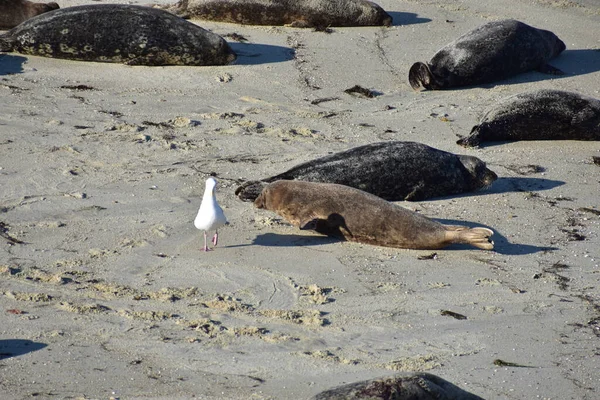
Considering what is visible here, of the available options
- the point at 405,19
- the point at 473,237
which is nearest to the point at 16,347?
the point at 473,237

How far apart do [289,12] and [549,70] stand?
3.00 m

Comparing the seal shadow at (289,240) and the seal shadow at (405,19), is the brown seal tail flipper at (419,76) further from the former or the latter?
the seal shadow at (289,240)

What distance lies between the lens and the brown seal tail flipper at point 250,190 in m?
6.28

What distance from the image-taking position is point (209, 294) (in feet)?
16.0

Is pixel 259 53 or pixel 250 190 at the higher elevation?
pixel 259 53

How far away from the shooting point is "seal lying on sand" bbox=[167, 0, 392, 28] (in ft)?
34.2

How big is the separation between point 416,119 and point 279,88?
1.35 meters

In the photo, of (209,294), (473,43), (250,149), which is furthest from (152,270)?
(473,43)

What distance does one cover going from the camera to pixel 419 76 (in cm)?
882

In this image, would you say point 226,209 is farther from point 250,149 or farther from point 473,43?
point 473,43

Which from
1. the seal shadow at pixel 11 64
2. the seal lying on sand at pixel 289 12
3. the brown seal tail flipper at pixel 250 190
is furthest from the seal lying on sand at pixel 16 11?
the brown seal tail flipper at pixel 250 190

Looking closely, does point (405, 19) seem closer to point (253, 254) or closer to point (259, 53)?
point (259, 53)

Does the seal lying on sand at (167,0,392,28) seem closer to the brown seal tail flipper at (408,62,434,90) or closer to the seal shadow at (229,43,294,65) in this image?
the seal shadow at (229,43,294,65)

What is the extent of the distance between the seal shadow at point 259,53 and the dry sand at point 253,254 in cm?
7
